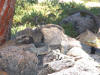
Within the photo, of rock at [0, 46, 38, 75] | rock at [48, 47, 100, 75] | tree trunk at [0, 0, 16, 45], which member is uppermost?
tree trunk at [0, 0, 16, 45]

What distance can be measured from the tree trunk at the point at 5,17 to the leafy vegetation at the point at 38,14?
246cm

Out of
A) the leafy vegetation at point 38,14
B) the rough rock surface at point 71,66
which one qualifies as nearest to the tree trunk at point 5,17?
the rough rock surface at point 71,66

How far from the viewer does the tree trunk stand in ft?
14.2

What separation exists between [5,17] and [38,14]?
4.68 m

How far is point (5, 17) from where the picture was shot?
4512 mm

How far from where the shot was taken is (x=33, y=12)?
30.2ft

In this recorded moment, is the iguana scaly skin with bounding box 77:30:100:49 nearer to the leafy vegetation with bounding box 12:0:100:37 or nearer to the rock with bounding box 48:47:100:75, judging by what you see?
the rock with bounding box 48:47:100:75

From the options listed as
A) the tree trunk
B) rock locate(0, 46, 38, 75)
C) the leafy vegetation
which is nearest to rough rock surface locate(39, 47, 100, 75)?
rock locate(0, 46, 38, 75)

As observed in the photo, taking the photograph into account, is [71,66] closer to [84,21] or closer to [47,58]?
[47,58]

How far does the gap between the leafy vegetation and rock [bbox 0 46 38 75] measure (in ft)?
12.4

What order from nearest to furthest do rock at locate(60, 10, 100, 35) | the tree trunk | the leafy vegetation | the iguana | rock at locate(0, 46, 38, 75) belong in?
1. rock at locate(0, 46, 38, 75)
2. the tree trunk
3. the iguana
4. rock at locate(60, 10, 100, 35)
5. the leafy vegetation

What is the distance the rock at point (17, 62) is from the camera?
11.0ft

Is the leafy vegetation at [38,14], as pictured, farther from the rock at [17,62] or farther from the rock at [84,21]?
the rock at [17,62]

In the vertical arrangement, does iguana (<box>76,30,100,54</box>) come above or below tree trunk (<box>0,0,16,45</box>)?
below
